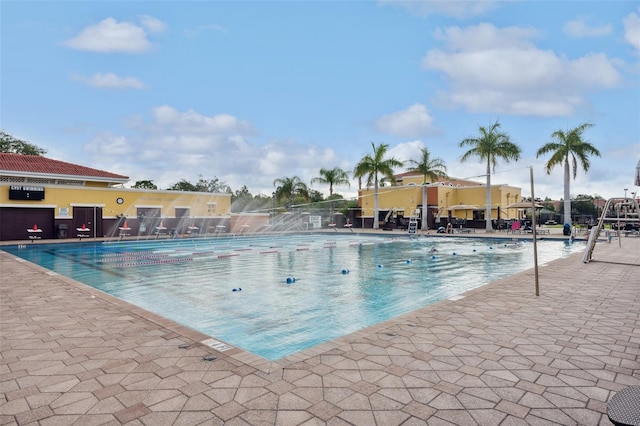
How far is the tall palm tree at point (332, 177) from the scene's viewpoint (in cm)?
4212

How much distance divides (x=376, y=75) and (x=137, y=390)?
17.2 meters

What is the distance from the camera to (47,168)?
2369 centimetres

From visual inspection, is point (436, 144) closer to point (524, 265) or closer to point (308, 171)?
point (308, 171)

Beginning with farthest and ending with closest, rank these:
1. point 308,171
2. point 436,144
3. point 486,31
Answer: point 308,171 < point 436,144 < point 486,31

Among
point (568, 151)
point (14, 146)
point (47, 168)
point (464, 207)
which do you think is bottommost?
point (464, 207)

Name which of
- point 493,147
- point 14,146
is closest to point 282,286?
point 493,147

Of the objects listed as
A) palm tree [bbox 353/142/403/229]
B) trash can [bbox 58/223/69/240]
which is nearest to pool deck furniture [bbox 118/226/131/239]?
trash can [bbox 58/223/69/240]

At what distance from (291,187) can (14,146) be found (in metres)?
28.7

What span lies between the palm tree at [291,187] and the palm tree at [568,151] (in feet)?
84.4

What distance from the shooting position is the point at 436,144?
32.0 metres

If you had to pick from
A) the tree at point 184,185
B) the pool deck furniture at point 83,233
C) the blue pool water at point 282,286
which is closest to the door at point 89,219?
the pool deck furniture at point 83,233

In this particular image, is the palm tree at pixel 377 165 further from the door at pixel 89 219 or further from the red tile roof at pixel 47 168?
the door at pixel 89 219

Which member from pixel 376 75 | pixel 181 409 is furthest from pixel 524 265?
pixel 181 409

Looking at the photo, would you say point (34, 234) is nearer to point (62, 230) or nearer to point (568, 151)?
point (62, 230)
